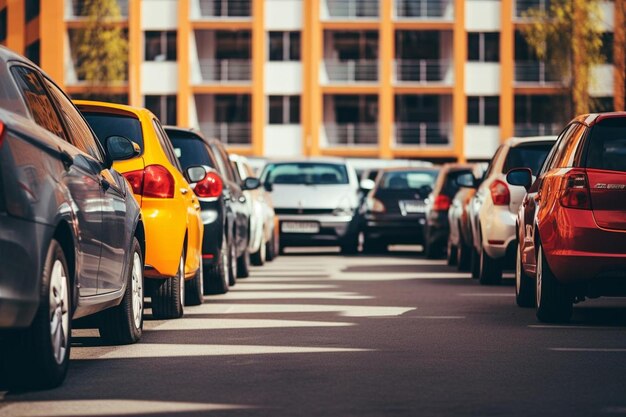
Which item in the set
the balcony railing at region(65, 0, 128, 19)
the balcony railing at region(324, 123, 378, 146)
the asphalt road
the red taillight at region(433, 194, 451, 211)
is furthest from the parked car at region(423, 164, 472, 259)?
the balcony railing at region(65, 0, 128, 19)

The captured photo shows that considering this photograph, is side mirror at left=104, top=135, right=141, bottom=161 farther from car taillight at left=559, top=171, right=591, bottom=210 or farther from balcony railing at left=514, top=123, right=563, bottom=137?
balcony railing at left=514, top=123, right=563, bottom=137

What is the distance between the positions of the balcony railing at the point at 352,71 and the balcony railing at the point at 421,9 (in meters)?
2.58

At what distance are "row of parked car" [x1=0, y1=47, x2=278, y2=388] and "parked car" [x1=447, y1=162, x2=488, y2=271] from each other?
6571mm

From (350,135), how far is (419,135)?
3.03 metres

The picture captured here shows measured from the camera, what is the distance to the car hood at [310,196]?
28.2m

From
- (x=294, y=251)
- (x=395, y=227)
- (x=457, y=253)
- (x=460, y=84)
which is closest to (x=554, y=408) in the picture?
(x=457, y=253)

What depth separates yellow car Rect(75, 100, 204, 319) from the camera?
12.3m

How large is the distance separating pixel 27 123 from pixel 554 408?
292 centimetres

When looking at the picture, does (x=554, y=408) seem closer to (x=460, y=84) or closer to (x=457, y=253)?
(x=457, y=253)

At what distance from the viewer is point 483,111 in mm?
70312

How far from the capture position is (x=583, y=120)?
12.6m

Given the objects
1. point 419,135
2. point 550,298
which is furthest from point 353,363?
point 419,135

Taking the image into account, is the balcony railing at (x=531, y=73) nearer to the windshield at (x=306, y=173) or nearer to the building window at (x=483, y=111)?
the building window at (x=483, y=111)

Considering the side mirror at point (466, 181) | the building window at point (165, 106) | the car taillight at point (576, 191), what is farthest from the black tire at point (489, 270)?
the building window at point (165, 106)
